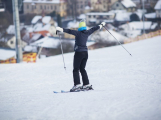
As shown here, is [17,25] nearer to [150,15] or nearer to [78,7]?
[150,15]

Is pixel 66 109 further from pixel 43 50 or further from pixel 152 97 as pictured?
pixel 43 50

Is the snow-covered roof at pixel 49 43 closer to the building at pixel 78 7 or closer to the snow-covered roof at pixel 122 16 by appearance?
the snow-covered roof at pixel 122 16

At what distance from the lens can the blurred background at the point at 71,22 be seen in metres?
36.9

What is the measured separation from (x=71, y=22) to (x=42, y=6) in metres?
14.4

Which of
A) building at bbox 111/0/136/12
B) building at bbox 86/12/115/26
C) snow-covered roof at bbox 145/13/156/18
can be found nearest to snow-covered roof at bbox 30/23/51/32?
building at bbox 86/12/115/26

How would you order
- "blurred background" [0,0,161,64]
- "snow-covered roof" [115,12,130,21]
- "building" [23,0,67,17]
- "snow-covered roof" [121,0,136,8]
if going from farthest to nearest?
1. "building" [23,0,67,17]
2. "snow-covered roof" [121,0,136,8]
3. "snow-covered roof" [115,12,130,21]
4. "blurred background" [0,0,161,64]

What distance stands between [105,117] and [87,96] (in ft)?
3.62

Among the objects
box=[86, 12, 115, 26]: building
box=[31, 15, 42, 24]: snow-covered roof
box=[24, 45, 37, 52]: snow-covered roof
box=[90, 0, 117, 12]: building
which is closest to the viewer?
box=[24, 45, 37, 52]: snow-covered roof

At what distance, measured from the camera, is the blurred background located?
36.9 meters

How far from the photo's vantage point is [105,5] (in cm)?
5628

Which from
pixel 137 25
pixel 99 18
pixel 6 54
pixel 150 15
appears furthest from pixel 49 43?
pixel 150 15

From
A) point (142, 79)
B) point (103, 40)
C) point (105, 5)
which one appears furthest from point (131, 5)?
point (142, 79)

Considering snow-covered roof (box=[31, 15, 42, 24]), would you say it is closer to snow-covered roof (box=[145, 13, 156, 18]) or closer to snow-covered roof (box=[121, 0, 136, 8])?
snow-covered roof (box=[121, 0, 136, 8])

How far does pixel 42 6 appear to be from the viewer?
63062 millimetres
